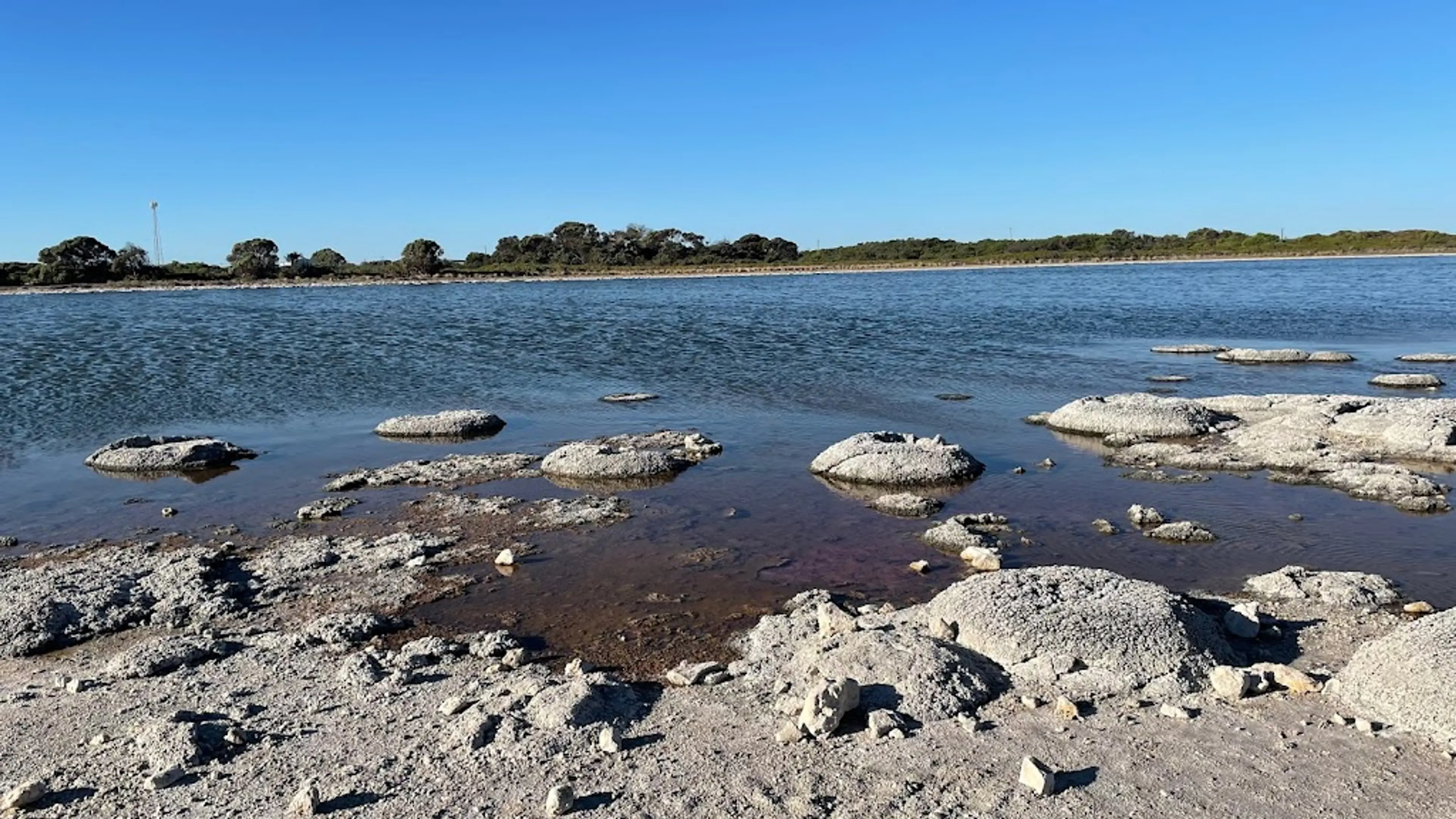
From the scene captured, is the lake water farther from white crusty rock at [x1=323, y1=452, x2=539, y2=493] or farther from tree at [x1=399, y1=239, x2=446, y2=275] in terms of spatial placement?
tree at [x1=399, y1=239, x2=446, y2=275]

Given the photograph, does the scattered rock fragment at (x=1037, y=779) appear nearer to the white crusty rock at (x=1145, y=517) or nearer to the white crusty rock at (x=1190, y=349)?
the white crusty rock at (x=1145, y=517)

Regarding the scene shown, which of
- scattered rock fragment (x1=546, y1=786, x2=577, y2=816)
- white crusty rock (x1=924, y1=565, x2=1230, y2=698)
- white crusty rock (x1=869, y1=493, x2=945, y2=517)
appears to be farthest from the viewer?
white crusty rock (x1=869, y1=493, x2=945, y2=517)

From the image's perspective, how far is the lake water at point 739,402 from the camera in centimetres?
1084

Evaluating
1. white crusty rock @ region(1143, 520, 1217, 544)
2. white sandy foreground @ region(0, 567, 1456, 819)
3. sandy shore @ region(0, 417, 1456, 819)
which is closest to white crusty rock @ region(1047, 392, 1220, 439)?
white crusty rock @ region(1143, 520, 1217, 544)

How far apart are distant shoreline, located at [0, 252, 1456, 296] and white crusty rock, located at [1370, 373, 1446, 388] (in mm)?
84017

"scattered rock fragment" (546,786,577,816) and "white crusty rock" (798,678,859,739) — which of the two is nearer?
"scattered rock fragment" (546,786,577,816)

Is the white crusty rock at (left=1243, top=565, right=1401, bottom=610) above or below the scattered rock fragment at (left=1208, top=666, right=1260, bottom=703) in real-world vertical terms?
below

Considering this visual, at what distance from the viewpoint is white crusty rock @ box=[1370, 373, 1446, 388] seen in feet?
72.9

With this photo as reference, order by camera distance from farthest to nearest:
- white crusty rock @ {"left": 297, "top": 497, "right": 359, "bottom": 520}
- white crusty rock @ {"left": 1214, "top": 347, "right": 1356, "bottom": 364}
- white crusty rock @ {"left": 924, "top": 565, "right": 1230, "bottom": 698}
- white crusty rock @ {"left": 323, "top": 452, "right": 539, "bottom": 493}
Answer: white crusty rock @ {"left": 1214, "top": 347, "right": 1356, "bottom": 364}
white crusty rock @ {"left": 323, "top": 452, "right": 539, "bottom": 493}
white crusty rock @ {"left": 297, "top": 497, "right": 359, "bottom": 520}
white crusty rock @ {"left": 924, "top": 565, "right": 1230, "bottom": 698}

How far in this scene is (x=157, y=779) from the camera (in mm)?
5777

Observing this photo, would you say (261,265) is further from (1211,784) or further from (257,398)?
(1211,784)

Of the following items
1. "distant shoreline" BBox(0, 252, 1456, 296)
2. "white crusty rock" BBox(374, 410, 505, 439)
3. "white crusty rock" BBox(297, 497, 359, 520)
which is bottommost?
"white crusty rock" BBox(297, 497, 359, 520)

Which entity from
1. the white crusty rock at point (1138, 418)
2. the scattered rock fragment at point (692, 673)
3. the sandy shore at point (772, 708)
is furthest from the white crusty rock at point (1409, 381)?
the scattered rock fragment at point (692, 673)

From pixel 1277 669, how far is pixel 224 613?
877 centimetres
